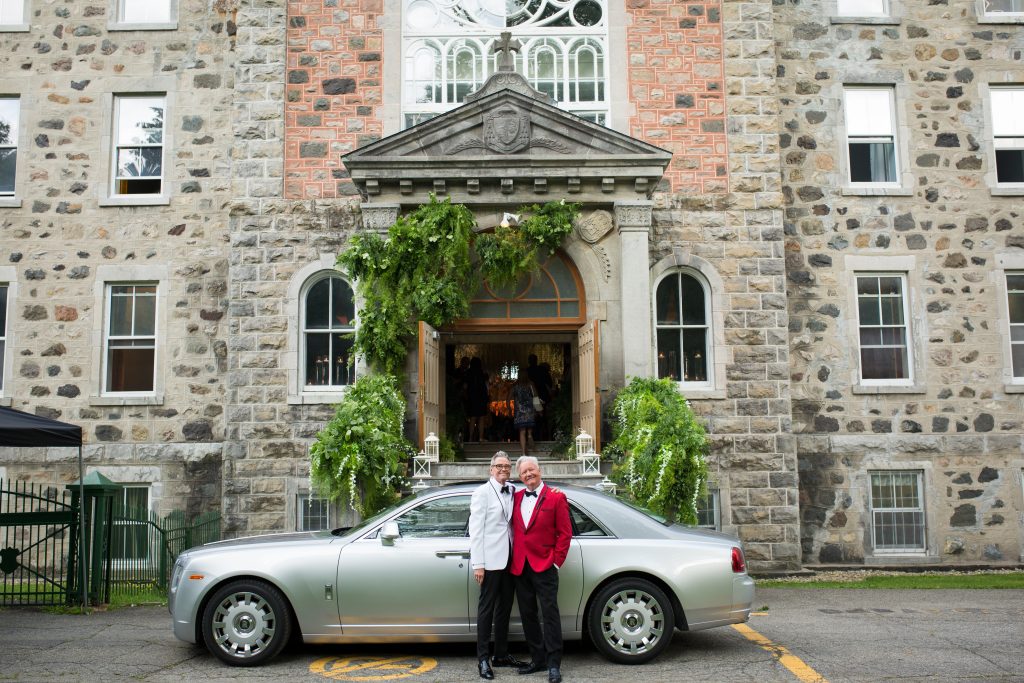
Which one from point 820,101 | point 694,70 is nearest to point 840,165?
point 820,101

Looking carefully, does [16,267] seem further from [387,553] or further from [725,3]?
[725,3]

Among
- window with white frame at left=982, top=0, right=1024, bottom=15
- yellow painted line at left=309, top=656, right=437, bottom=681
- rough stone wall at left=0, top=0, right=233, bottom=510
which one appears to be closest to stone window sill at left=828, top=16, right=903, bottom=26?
window with white frame at left=982, top=0, right=1024, bottom=15

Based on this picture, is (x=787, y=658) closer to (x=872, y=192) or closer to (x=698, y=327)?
(x=698, y=327)

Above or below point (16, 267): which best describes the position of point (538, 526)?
below

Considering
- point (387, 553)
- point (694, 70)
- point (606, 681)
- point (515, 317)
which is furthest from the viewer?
point (694, 70)

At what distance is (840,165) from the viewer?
15.8m

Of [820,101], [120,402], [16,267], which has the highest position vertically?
[820,101]

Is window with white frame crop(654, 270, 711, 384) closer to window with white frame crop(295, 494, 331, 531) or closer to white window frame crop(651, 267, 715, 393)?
white window frame crop(651, 267, 715, 393)

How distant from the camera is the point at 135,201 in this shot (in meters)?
15.7

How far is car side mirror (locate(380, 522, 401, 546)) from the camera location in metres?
7.91

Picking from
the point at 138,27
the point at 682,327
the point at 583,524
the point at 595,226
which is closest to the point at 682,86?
the point at 595,226

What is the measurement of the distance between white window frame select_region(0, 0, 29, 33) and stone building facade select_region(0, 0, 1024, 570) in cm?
6

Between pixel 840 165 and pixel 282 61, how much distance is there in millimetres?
9490

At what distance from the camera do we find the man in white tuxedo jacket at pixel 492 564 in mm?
7539
